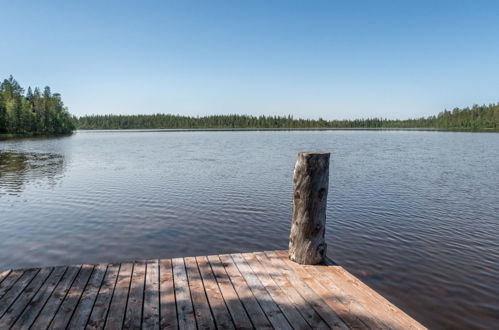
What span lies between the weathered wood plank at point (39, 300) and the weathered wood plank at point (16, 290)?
0.93ft

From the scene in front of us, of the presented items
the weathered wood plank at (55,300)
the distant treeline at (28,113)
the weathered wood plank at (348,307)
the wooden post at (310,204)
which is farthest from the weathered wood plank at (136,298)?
the distant treeline at (28,113)

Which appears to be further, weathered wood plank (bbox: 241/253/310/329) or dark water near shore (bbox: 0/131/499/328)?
dark water near shore (bbox: 0/131/499/328)

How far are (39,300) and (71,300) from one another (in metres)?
0.48

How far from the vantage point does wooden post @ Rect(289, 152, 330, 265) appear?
582 cm

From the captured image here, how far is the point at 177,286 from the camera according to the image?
5.03 metres

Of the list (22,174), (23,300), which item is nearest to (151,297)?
(23,300)

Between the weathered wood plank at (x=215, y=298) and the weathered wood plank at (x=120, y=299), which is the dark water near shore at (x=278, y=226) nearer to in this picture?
the weathered wood plank at (x=120, y=299)

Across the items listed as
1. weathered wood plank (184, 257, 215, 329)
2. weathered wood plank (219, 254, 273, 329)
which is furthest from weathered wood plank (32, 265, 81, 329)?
weathered wood plank (219, 254, 273, 329)

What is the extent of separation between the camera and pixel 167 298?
15.3 feet

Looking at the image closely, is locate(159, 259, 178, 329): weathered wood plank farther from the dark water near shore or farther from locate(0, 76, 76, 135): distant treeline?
locate(0, 76, 76, 135): distant treeline

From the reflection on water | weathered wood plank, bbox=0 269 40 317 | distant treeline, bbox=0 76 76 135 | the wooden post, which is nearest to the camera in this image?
weathered wood plank, bbox=0 269 40 317

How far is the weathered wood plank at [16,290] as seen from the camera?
4465mm

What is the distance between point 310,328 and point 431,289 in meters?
4.91

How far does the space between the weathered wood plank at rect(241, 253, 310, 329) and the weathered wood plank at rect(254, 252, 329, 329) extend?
6cm
